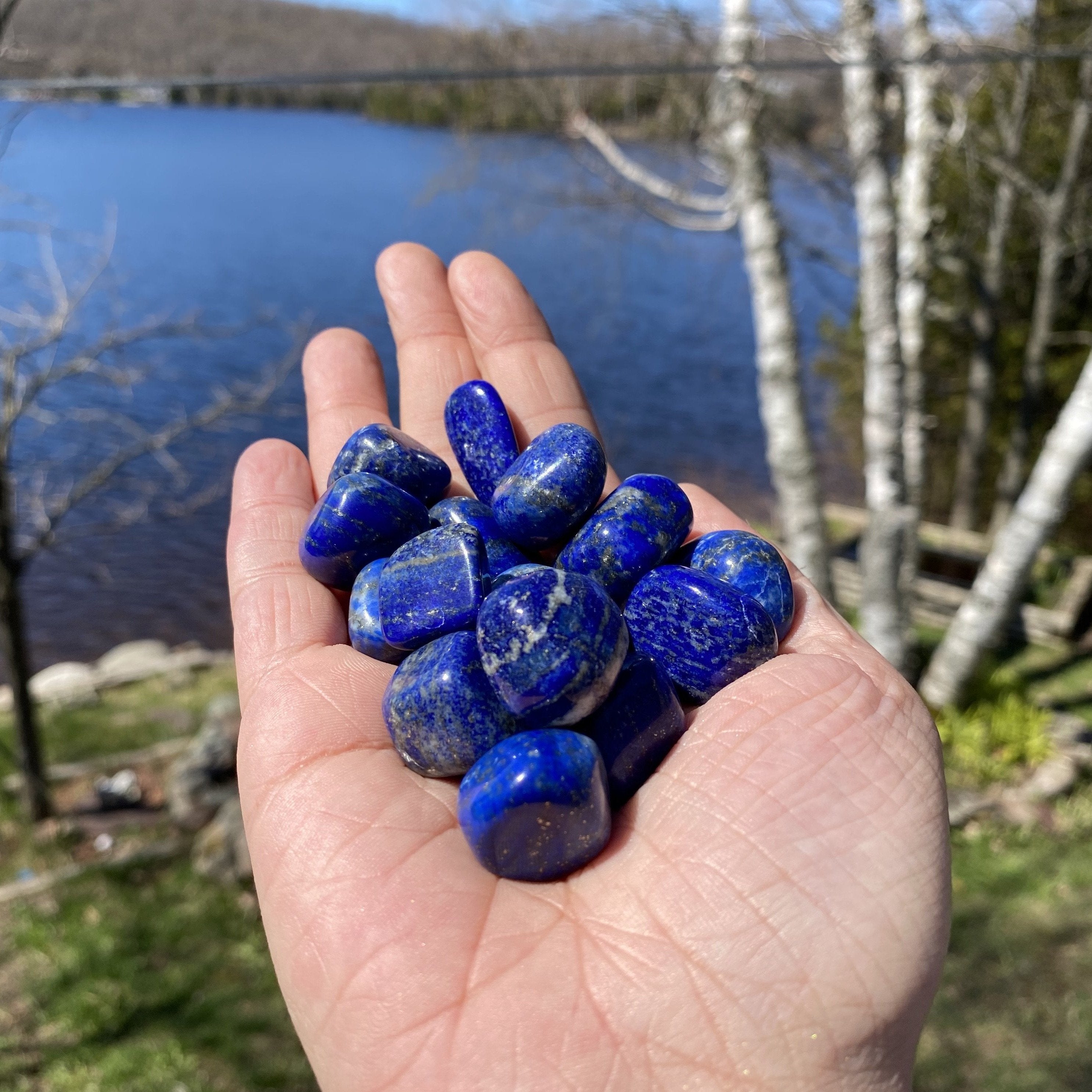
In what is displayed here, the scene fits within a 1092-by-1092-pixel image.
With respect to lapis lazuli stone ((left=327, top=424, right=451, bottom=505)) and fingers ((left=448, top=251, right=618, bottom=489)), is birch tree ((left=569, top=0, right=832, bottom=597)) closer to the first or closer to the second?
fingers ((left=448, top=251, right=618, bottom=489))

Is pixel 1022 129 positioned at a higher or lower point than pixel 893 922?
higher

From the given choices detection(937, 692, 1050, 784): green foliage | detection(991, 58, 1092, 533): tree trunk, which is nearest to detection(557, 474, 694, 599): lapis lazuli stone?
detection(937, 692, 1050, 784): green foliage

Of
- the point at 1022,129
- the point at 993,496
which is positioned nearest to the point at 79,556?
the point at 1022,129

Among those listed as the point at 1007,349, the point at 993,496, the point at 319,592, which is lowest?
the point at 993,496

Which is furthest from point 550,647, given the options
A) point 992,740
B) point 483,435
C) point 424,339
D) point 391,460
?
point 992,740

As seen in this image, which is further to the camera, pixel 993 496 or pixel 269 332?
pixel 269 332

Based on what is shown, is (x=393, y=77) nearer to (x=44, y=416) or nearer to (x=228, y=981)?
(x=44, y=416)

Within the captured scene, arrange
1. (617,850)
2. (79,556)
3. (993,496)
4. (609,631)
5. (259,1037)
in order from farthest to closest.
Answer: 1. (993,496)
2. (79,556)
3. (259,1037)
4. (609,631)
5. (617,850)

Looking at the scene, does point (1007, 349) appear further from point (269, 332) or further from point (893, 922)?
point (893, 922)
